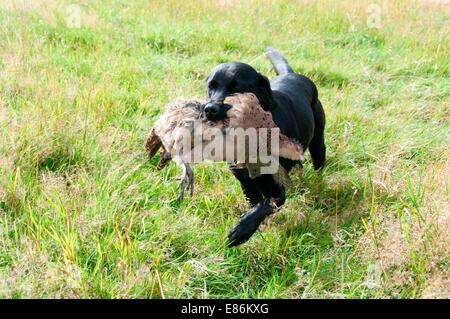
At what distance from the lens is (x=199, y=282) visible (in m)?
2.59

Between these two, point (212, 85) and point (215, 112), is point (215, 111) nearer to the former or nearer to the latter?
point (215, 112)

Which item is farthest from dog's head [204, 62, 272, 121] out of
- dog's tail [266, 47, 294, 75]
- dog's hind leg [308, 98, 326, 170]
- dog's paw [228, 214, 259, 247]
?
dog's tail [266, 47, 294, 75]

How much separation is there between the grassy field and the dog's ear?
1.95 ft

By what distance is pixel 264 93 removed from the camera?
3.17m

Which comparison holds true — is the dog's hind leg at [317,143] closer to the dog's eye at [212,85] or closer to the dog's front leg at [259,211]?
the dog's front leg at [259,211]

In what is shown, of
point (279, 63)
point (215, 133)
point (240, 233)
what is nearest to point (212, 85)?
point (215, 133)

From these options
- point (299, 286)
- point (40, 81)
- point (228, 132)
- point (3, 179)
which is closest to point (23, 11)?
point (40, 81)

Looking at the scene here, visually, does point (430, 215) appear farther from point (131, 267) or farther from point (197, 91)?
point (197, 91)

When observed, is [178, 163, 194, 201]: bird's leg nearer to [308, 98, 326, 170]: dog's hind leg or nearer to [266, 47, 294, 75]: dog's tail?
[308, 98, 326, 170]: dog's hind leg

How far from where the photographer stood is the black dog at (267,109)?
280 cm

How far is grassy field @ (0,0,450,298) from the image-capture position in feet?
8.16

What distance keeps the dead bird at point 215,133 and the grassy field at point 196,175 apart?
0.43 metres

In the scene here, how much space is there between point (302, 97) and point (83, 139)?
4.98ft

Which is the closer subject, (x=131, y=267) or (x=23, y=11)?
(x=131, y=267)
